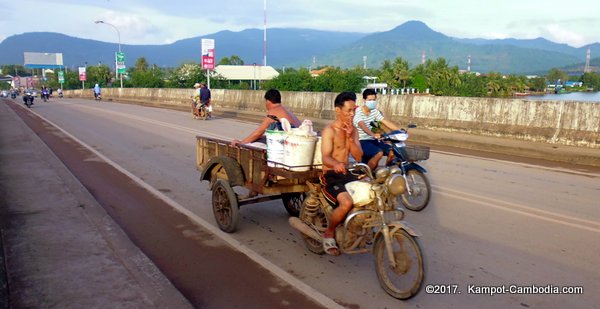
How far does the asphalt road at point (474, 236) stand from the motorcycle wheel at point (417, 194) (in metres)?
0.16

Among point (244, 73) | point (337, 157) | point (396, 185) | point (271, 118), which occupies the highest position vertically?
point (244, 73)

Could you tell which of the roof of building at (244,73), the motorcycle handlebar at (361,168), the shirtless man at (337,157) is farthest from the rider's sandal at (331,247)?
the roof of building at (244,73)

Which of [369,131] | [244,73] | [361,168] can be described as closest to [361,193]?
[361,168]

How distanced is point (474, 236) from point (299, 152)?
2.47 m

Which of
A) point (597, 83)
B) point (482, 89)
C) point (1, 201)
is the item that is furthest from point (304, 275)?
point (597, 83)

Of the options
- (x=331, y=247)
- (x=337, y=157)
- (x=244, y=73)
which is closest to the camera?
(x=331, y=247)

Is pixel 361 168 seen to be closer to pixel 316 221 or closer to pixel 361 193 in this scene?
pixel 361 193

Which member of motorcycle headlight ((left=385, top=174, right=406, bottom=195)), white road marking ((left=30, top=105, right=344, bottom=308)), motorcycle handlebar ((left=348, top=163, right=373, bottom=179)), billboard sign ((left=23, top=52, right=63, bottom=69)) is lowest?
white road marking ((left=30, top=105, right=344, bottom=308))

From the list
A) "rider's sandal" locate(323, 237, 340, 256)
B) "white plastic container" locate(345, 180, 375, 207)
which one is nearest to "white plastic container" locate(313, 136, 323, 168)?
"white plastic container" locate(345, 180, 375, 207)

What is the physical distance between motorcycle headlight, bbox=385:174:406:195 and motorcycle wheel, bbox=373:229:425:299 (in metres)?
0.34

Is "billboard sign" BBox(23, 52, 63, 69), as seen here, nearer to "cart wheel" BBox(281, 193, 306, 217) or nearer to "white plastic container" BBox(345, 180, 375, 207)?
"cart wheel" BBox(281, 193, 306, 217)

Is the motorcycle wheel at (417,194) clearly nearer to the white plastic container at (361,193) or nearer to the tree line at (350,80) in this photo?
the white plastic container at (361,193)

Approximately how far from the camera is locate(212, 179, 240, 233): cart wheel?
5.91 metres

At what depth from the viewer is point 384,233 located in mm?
4141
